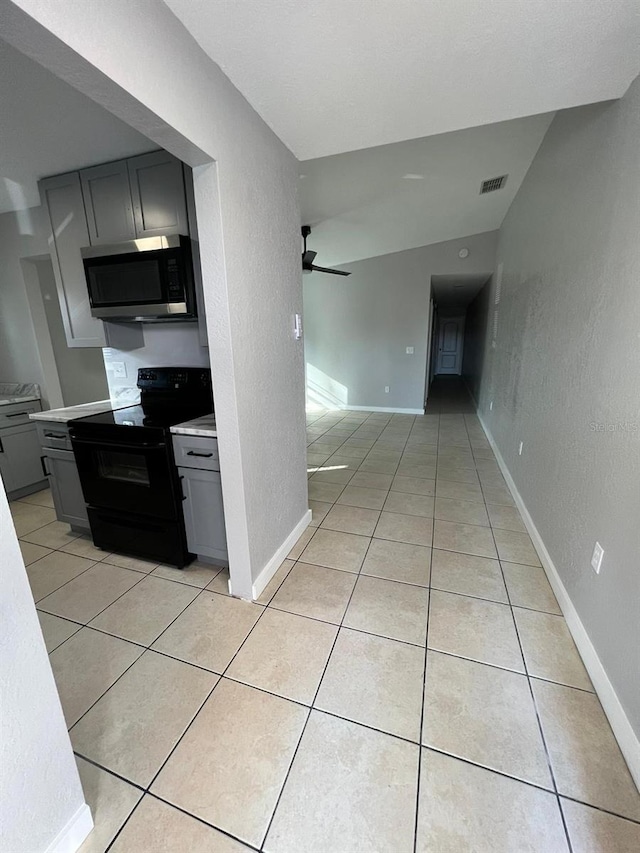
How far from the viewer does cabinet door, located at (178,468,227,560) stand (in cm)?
192

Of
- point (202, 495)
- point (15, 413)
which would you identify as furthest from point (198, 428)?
point (15, 413)

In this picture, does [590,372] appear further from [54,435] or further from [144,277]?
[54,435]

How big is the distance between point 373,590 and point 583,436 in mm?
1338

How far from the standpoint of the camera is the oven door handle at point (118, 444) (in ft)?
6.16

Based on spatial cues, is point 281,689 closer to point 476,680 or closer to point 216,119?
point 476,680

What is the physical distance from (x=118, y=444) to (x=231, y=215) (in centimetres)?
133

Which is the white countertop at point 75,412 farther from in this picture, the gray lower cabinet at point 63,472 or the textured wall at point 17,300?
the textured wall at point 17,300

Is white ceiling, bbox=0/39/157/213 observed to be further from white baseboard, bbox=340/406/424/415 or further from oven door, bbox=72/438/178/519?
white baseboard, bbox=340/406/424/415

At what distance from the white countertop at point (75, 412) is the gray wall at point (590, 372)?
272 centimetres

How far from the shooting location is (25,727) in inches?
31.8

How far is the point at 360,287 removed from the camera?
593 centimetres

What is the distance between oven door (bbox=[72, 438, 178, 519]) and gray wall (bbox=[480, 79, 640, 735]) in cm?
206

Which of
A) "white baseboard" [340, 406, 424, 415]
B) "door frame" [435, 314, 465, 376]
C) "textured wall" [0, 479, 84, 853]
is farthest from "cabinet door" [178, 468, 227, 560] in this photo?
"door frame" [435, 314, 465, 376]

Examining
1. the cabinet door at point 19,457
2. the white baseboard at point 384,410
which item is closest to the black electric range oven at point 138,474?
the cabinet door at point 19,457
